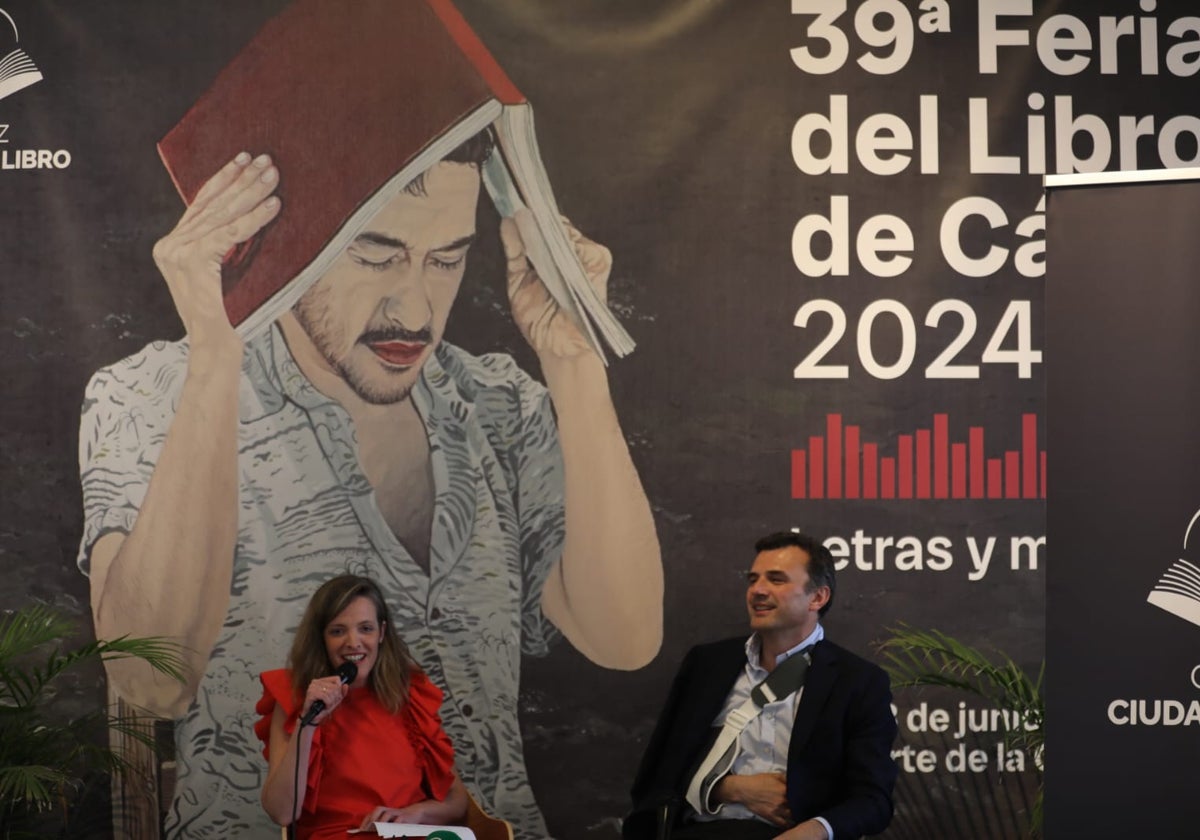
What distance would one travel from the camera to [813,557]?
407cm

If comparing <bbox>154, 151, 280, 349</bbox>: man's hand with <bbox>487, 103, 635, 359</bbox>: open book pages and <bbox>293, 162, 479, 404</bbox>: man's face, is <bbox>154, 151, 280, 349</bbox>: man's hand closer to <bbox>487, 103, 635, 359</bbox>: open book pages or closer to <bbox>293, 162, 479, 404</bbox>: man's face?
<bbox>293, 162, 479, 404</bbox>: man's face

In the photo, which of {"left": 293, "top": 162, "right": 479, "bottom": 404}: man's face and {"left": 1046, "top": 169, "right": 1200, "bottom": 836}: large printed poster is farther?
{"left": 293, "top": 162, "right": 479, "bottom": 404}: man's face

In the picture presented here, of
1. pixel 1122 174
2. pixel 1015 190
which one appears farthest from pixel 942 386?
pixel 1122 174

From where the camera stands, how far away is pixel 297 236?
15.9 ft

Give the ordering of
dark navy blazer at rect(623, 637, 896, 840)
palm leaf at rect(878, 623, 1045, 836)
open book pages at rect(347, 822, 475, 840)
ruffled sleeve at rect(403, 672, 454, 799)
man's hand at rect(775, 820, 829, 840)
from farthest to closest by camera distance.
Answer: palm leaf at rect(878, 623, 1045, 836) → ruffled sleeve at rect(403, 672, 454, 799) → open book pages at rect(347, 822, 475, 840) → dark navy blazer at rect(623, 637, 896, 840) → man's hand at rect(775, 820, 829, 840)

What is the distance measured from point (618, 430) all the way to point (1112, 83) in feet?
6.96

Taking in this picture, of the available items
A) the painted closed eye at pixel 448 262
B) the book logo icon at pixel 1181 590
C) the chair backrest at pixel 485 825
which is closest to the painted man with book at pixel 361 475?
the painted closed eye at pixel 448 262

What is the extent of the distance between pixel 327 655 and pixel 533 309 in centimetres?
143

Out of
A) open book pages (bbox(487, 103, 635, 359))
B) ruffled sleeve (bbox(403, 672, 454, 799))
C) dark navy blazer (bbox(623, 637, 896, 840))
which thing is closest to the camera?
dark navy blazer (bbox(623, 637, 896, 840))

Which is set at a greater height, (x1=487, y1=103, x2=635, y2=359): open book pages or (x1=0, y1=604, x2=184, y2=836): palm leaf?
(x1=487, y1=103, x2=635, y2=359): open book pages

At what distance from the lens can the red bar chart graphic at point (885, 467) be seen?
193 inches

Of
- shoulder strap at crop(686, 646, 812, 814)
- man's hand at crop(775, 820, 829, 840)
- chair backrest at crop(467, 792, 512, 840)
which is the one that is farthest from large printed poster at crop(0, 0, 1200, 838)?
man's hand at crop(775, 820, 829, 840)

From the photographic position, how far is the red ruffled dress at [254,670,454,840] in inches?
156

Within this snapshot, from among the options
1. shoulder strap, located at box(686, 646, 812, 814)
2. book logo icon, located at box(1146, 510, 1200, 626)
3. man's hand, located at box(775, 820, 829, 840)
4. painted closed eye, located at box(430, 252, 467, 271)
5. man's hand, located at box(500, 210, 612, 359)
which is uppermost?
painted closed eye, located at box(430, 252, 467, 271)
